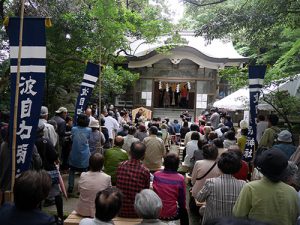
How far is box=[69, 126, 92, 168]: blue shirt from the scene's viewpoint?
652 cm

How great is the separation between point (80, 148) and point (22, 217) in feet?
14.4

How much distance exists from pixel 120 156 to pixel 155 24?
8.72m

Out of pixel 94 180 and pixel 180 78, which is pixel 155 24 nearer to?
pixel 180 78

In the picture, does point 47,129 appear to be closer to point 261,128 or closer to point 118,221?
A: point 118,221

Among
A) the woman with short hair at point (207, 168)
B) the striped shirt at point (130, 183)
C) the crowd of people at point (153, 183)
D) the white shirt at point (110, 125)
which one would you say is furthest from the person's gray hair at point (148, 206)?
the white shirt at point (110, 125)

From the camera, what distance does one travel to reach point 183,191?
14.0 ft

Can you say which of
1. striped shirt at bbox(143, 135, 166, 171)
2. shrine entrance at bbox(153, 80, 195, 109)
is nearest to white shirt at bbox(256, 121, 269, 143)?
striped shirt at bbox(143, 135, 166, 171)

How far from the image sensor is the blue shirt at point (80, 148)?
21.4ft

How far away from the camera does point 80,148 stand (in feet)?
21.4

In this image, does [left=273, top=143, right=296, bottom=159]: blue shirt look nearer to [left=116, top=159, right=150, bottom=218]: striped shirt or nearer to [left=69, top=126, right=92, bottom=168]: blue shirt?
[left=116, top=159, right=150, bottom=218]: striped shirt

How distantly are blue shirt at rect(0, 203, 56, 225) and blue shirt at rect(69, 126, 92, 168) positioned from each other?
4.31 metres

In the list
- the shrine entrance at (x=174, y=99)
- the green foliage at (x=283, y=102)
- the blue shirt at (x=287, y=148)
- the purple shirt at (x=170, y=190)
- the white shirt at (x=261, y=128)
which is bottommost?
the purple shirt at (x=170, y=190)

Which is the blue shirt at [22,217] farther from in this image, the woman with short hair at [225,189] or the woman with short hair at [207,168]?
the woman with short hair at [207,168]

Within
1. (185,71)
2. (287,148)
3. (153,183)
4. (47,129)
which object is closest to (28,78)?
(153,183)
